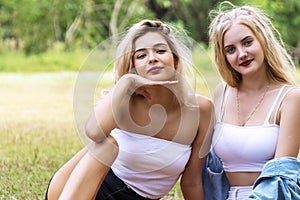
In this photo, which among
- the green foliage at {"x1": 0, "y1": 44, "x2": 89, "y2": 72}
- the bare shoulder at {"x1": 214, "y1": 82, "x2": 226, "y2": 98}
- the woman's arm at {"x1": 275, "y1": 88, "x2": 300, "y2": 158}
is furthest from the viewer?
the green foliage at {"x1": 0, "y1": 44, "x2": 89, "y2": 72}

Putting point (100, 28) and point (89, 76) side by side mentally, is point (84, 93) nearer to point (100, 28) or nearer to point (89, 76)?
point (89, 76)

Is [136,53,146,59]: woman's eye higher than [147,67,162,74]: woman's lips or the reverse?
higher

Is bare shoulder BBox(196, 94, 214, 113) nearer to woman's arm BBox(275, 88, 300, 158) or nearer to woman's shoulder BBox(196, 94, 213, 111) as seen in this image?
woman's shoulder BBox(196, 94, 213, 111)

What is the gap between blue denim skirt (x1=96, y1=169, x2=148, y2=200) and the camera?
254cm

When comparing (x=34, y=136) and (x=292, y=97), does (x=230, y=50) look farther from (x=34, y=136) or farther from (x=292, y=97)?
(x=34, y=136)

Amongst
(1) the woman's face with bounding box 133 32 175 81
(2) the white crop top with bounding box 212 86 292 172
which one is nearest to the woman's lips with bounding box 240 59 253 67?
(2) the white crop top with bounding box 212 86 292 172

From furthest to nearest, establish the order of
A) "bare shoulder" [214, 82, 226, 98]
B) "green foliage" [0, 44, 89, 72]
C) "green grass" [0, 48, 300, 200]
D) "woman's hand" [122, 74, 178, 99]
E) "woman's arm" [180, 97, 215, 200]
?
"green foliage" [0, 44, 89, 72]
"green grass" [0, 48, 300, 200]
"bare shoulder" [214, 82, 226, 98]
"woman's arm" [180, 97, 215, 200]
"woman's hand" [122, 74, 178, 99]

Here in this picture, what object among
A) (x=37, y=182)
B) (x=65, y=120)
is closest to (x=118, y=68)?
(x=37, y=182)

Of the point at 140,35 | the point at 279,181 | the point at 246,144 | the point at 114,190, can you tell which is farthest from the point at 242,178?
the point at 140,35

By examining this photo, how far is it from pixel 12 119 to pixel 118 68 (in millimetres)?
4087

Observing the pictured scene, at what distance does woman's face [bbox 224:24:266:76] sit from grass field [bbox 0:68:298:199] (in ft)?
0.61

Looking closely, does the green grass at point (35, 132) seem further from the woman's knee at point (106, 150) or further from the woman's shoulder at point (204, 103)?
the woman's knee at point (106, 150)

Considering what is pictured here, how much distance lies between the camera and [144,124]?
2484 millimetres

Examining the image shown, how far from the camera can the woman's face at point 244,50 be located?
95.0 inches
